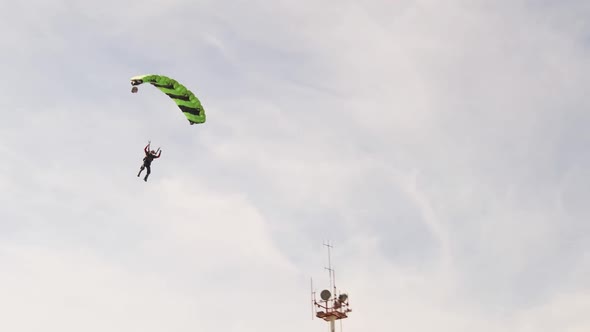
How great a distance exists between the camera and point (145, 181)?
157 ft

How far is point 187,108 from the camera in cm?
4981

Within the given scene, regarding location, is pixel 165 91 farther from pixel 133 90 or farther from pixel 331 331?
pixel 331 331

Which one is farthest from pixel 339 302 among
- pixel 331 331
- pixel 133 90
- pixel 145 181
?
pixel 133 90

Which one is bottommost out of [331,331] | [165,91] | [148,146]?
[331,331]

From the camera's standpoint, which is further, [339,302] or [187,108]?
[339,302]

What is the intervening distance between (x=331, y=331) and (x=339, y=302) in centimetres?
258

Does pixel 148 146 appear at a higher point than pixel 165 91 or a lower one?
lower

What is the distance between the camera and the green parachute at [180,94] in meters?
47.1

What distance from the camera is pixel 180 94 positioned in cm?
4900

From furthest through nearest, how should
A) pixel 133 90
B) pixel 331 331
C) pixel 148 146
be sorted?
pixel 331 331, pixel 148 146, pixel 133 90

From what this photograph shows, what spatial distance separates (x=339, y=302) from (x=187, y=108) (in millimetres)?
22384

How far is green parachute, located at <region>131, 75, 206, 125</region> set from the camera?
47.1 meters

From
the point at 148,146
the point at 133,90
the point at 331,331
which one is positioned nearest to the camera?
the point at 133,90

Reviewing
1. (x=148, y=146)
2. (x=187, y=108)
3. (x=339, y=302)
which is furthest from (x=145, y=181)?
(x=339, y=302)
